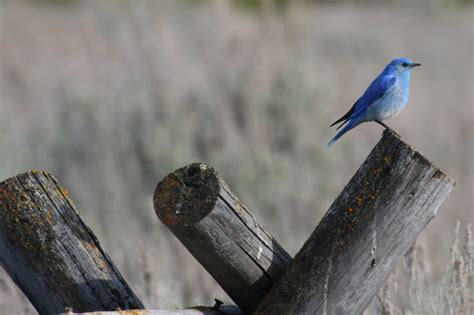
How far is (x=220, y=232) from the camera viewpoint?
8.84ft

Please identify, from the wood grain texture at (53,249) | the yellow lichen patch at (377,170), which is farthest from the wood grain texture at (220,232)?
the yellow lichen patch at (377,170)

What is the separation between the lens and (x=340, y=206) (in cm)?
274

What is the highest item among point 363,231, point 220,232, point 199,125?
point 199,125

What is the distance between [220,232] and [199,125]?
19.8 feet

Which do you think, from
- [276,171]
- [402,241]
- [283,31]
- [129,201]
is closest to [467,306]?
[402,241]

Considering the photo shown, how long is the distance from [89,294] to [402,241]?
105 cm

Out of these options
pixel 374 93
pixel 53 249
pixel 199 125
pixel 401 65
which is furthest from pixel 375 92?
pixel 199 125

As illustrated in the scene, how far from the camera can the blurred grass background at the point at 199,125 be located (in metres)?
7.15

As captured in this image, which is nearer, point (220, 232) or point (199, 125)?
point (220, 232)

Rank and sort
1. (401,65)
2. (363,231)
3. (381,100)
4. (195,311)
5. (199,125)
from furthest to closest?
(199,125), (401,65), (381,100), (195,311), (363,231)

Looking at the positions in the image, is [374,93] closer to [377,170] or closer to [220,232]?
[377,170]

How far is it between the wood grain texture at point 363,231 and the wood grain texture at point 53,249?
1.84ft

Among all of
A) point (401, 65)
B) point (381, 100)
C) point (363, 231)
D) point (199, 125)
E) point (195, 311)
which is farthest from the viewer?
point (199, 125)

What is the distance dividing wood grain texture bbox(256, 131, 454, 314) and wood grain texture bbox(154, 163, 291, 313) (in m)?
0.11
